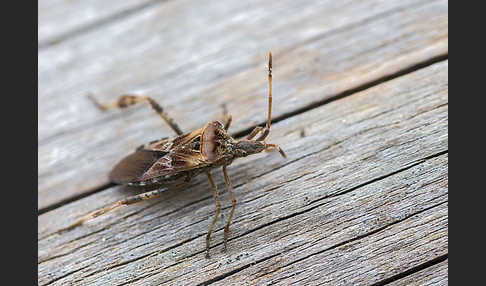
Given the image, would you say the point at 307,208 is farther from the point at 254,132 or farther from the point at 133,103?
the point at 133,103

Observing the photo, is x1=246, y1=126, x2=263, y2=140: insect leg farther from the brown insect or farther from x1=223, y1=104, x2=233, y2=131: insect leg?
x1=223, y1=104, x2=233, y2=131: insect leg

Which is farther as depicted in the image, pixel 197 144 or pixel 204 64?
pixel 204 64

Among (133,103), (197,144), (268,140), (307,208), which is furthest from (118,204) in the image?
(307,208)

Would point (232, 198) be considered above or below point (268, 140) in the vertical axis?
below

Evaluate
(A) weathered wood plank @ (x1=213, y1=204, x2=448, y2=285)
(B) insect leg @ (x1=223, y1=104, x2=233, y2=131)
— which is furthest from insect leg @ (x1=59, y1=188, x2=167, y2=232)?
(A) weathered wood plank @ (x1=213, y1=204, x2=448, y2=285)

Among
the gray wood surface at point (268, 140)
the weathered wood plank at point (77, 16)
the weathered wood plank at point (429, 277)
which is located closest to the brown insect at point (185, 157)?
the gray wood surface at point (268, 140)

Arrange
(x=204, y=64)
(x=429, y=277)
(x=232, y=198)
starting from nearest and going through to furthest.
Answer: (x=429, y=277) → (x=232, y=198) → (x=204, y=64)

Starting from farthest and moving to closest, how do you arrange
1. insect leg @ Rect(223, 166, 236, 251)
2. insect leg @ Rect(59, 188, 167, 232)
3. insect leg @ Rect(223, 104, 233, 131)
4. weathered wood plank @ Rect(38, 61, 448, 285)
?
1. insect leg @ Rect(223, 104, 233, 131)
2. insect leg @ Rect(59, 188, 167, 232)
3. insect leg @ Rect(223, 166, 236, 251)
4. weathered wood plank @ Rect(38, 61, 448, 285)
